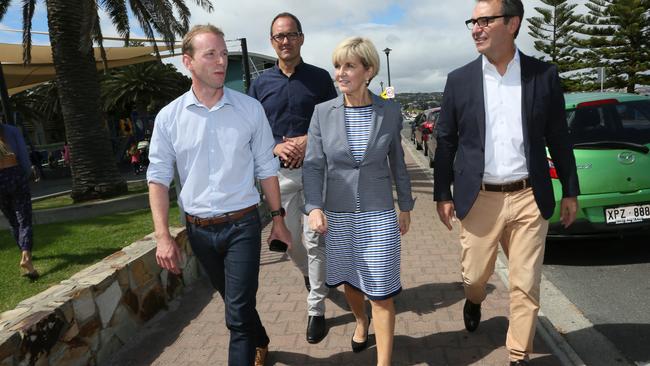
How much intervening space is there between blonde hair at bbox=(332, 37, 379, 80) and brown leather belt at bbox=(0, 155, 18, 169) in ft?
12.4

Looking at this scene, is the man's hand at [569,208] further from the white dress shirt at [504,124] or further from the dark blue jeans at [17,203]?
the dark blue jeans at [17,203]

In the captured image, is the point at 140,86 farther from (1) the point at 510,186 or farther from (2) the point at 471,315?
(1) the point at 510,186

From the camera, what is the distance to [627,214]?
4.42 m

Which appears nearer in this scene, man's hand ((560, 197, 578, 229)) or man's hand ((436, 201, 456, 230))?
man's hand ((560, 197, 578, 229))

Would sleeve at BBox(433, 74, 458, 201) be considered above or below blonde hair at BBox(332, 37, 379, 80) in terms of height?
below

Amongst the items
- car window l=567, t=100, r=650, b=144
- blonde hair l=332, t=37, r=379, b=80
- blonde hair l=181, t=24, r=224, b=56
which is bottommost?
car window l=567, t=100, r=650, b=144

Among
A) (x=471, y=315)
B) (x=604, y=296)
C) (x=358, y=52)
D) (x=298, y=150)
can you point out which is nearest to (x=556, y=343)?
(x=471, y=315)

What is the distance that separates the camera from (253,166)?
2.79 m

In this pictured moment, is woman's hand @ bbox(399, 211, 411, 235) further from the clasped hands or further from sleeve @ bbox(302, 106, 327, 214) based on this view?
the clasped hands

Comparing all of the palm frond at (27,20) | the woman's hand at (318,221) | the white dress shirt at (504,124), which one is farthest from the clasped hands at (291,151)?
the palm frond at (27,20)

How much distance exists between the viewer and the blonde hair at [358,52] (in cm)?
278

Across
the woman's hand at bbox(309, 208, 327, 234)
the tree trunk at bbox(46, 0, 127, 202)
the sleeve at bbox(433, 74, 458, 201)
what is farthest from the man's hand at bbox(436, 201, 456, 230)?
the tree trunk at bbox(46, 0, 127, 202)

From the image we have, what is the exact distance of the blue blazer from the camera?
2807 millimetres

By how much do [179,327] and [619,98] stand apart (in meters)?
4.87
